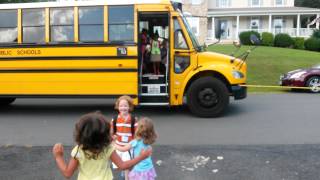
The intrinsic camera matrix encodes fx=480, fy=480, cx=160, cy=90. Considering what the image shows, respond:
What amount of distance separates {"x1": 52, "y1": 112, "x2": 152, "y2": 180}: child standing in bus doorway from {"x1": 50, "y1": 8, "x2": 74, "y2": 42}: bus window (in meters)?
7.15

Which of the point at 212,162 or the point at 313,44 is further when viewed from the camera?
the point at 313,44

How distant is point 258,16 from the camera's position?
1818 inches

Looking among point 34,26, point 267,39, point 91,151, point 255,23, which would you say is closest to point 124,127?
point 91,151

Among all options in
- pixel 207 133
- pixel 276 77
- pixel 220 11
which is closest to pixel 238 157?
pixel 207 133

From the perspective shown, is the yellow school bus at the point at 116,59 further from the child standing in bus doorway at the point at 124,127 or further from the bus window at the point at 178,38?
the child standing in bus doorway at the point at 124,127

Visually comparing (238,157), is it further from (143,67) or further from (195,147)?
(143,67)

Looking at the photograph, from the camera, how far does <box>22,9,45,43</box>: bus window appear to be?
1051cm

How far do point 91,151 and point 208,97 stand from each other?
22.8 ft

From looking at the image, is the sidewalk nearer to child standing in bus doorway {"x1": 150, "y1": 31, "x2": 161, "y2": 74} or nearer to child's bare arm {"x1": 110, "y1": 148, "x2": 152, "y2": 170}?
child's bare arm {"x1": 110, "y1": 148, "x2": 152, "y2": 170}

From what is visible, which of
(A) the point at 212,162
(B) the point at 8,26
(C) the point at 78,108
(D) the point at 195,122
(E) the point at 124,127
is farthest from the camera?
(C) the point at 78,108

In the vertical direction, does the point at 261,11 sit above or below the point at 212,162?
above

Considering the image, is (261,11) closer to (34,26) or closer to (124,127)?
(34,26)

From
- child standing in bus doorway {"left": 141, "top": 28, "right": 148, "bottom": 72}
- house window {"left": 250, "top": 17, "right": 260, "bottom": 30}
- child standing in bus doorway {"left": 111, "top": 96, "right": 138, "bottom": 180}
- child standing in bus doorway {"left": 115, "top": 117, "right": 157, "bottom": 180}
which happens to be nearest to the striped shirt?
child standing in bus doorway {"left": 111, "top": 96, "right": 138, "bottom": 180}

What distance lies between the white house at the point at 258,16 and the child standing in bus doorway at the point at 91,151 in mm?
40760
